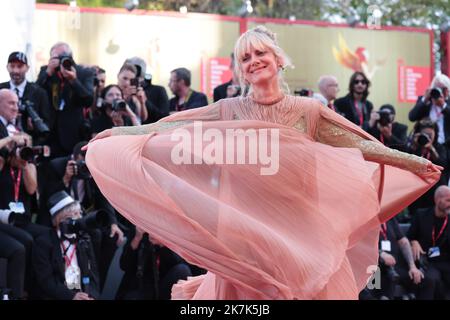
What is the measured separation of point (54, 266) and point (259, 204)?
11.7ft

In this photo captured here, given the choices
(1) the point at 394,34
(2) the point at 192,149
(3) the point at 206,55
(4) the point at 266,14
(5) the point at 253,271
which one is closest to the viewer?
(5) the point at 253,271

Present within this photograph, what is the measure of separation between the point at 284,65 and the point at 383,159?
808mm

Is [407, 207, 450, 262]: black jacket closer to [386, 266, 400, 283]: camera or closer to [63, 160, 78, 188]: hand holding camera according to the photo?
[386, 266, 400, 283]: camera

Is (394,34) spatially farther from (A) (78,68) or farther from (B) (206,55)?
(A) (78,68)

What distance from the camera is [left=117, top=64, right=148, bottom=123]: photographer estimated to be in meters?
10.3

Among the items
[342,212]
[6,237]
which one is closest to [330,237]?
[342,212]

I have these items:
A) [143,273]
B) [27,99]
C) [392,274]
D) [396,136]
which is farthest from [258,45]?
[396,136]

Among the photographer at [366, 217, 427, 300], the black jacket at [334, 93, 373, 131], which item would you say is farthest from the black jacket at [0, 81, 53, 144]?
the photographer at [366, 217, 427, 300]

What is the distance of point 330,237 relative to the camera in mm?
5973

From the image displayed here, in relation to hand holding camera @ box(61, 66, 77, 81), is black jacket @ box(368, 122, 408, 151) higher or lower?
lower

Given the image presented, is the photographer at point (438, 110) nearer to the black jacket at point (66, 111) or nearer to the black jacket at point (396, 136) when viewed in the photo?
the black jacket at point (396, 136)

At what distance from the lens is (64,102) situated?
9.99m

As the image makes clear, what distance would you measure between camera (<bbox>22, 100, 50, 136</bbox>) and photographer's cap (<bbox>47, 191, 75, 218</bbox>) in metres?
0.57

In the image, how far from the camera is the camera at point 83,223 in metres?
9.02
